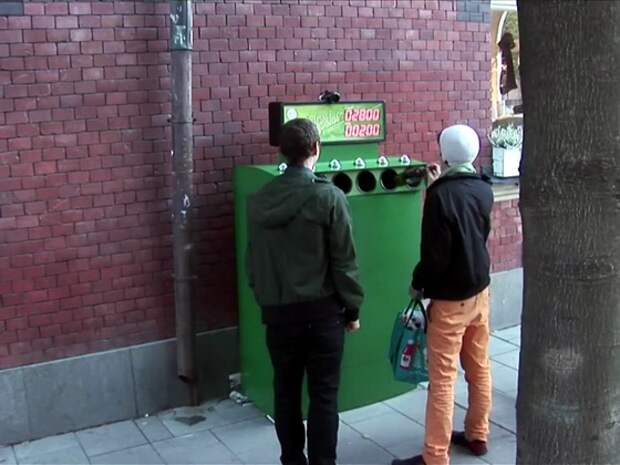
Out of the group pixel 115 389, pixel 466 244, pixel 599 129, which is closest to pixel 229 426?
pixel 115 389

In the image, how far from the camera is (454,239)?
3.87 metres

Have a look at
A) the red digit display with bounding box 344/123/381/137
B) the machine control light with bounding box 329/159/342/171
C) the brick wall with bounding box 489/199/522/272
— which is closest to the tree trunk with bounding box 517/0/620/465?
the machine control light with bounding box 329/159/342/171

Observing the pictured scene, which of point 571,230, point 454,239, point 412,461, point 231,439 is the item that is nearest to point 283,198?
point 454,239

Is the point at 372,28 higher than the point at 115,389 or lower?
higher

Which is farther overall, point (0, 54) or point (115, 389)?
point (115, 389)

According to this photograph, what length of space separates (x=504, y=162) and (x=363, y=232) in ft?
8.09

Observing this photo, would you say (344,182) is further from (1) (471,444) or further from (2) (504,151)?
(2) (504,151)

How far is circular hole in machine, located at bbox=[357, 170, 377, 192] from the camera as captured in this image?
4.70 m

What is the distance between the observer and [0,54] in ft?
14.3

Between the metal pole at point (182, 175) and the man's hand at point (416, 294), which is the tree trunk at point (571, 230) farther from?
the metal pole at point (182, 175)

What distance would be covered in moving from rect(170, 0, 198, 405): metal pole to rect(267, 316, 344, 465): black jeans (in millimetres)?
1182

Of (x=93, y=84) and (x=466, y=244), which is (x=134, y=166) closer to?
(x=93, y=84)

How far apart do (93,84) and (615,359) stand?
3.52m

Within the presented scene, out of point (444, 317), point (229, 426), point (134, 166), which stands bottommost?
point (229, 426)
